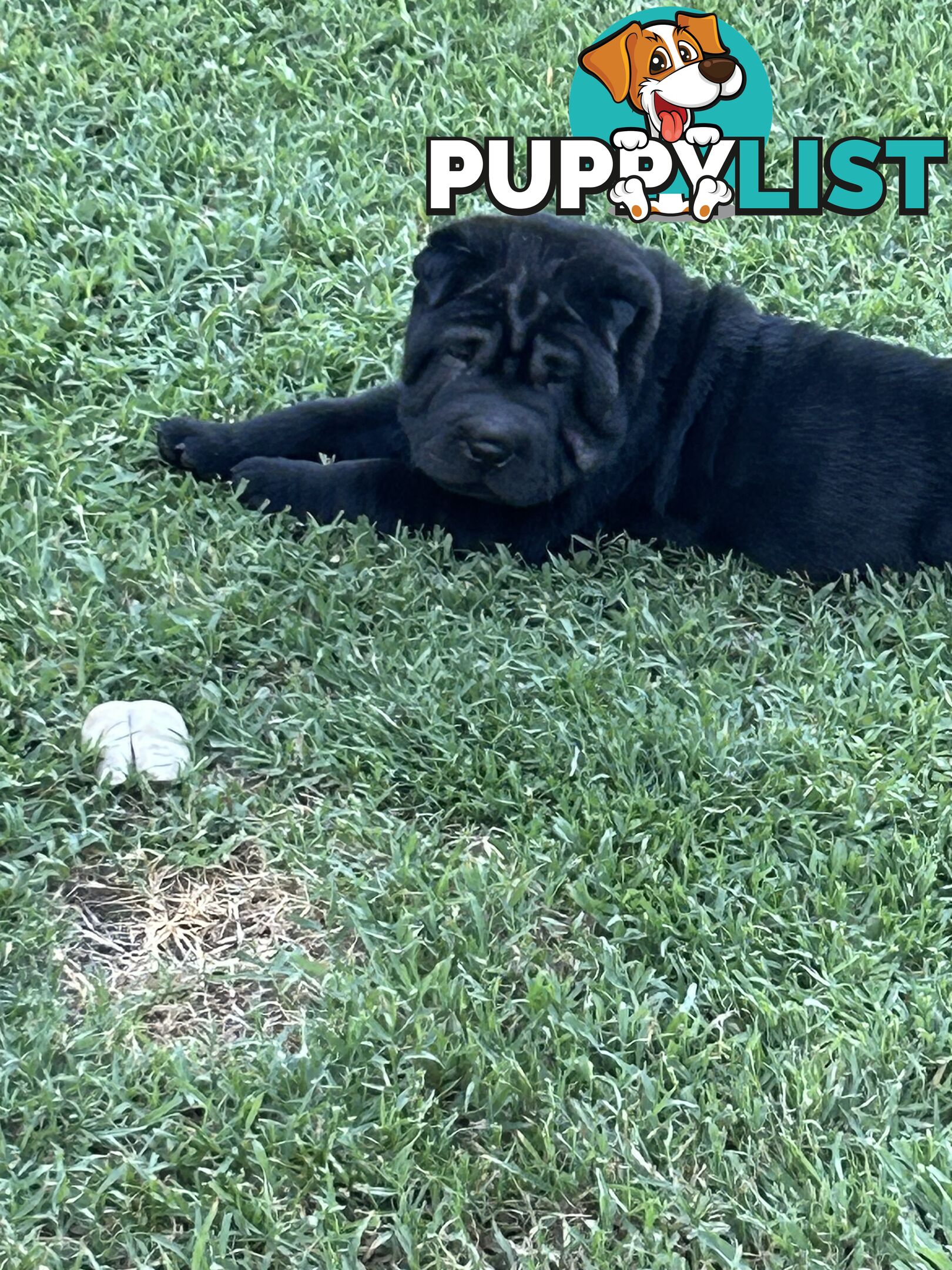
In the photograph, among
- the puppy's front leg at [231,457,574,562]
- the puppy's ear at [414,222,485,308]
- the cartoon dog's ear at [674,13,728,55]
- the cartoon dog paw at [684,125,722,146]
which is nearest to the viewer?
the puppy's ear at [414,222,485,308]

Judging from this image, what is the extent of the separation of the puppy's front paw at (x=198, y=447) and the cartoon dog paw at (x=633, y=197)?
5.87 feet

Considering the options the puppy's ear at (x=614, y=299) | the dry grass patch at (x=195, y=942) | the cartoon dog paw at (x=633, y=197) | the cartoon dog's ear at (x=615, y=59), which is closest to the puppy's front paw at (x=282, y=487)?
the puppy's ear at (x=614, y=299)

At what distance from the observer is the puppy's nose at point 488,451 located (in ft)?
11.5

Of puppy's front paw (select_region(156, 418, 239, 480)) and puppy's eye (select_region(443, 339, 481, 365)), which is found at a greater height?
puppy's eye (select_region(443, 339, 481, 365))

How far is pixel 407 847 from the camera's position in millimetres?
2979

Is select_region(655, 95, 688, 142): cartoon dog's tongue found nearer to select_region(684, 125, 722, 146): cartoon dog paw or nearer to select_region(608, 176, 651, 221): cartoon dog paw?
select_region(684, 125, 722, 146): cartoon dog paw

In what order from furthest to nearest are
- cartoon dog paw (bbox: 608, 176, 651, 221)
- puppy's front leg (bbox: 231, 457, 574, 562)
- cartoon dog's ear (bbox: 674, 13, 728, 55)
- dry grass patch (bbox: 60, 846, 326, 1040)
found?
cartoon dog's ear (bbox: 674, 13, 728, 55) < cartoon dog paw (bbox: 608, 176, 651, 221) < puppy's front leg (bbox: 231, 457, 574, 562) < dry grass patch (bbox: 60, 846, 326, 1040)

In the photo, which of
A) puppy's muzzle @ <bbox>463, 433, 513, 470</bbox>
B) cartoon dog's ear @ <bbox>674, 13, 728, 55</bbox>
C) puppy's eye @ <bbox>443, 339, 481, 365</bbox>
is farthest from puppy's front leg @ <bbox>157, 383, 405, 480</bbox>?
cartoon dog's ear @ <bbox>674, 13, 728, 55</bbox>

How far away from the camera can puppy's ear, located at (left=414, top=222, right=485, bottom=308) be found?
3.60m

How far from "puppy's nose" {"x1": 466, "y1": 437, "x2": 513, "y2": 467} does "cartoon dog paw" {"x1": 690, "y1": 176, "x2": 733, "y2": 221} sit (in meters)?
1.94

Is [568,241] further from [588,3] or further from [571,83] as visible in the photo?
[588,3]

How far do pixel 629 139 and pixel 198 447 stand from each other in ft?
6.95

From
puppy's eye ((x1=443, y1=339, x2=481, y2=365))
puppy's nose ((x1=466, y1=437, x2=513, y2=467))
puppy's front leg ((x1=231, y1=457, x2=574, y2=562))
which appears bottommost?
puppy's front leg ((x1=231, y1=457, x2=574, y2=562))

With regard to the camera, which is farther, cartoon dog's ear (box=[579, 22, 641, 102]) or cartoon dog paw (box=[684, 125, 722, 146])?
cartoon dog's ear (box=[579, 22, 641, 102])
